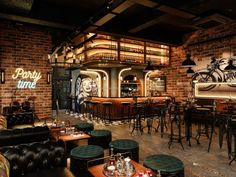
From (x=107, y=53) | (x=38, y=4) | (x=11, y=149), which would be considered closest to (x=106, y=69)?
(x=107, y=53)

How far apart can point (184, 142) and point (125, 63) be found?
4.80 m

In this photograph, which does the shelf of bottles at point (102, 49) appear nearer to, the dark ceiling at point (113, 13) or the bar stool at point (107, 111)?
the bar stool at point (107, 111)

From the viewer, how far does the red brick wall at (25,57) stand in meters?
5.55

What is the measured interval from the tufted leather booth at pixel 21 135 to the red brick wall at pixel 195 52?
20.8 ft

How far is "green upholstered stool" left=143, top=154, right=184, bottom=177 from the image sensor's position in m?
2.35

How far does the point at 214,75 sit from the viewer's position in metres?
7.04

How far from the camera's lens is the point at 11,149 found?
2.37 metres

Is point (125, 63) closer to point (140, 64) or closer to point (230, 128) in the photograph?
point (140, 64)

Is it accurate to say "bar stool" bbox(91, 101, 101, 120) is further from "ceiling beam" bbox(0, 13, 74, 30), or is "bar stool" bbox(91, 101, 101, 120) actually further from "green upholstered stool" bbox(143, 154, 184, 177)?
"green upholstered stool" bbox(143, 154, 184, 177)

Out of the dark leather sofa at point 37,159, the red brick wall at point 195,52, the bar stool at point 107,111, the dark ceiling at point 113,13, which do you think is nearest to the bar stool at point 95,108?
the bar stool at point 107,111

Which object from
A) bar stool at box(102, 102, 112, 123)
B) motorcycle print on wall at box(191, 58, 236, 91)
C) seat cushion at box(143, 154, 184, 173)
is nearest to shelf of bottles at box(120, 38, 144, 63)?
bar stool at box(102, 102, 112, 123)

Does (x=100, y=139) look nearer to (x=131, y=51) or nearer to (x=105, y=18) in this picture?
(x=105, y=18)

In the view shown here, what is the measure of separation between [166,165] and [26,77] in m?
5.05

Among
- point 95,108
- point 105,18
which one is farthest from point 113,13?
point 95,108
